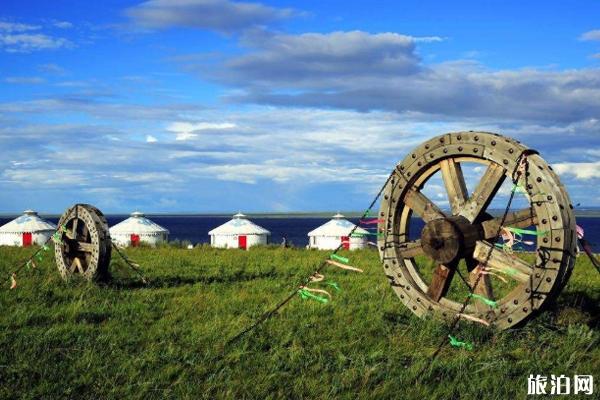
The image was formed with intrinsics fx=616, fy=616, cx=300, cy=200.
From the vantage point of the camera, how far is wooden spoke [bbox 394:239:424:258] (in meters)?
9.51

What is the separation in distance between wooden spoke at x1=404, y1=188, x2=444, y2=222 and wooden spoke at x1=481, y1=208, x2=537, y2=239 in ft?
2.31

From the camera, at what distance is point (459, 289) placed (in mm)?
13078

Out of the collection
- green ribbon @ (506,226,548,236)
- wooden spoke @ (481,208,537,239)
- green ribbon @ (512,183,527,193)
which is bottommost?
green ribbon @ (506,226,548,236)

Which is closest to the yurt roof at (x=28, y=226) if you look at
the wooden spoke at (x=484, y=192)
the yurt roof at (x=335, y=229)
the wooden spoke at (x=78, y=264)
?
the yurt roof at (x=335, y=229)

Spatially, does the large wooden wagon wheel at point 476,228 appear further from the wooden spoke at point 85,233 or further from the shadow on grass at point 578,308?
the wooden spoke at point 85,233

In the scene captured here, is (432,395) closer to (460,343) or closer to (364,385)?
(364,385)

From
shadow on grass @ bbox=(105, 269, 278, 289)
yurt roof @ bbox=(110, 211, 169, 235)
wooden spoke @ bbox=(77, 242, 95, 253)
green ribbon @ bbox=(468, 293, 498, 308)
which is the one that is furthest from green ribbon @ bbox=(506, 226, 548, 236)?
yurt roof @ bbox=(110, 211, 169, 235)

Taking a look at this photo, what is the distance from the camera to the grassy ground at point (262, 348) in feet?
21.6

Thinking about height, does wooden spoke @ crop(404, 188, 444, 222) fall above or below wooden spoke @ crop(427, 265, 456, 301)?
above

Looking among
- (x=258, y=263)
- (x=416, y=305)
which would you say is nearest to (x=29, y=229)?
(x=258, y=263)

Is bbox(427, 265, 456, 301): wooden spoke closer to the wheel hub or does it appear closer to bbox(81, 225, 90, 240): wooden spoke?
the wheel hub

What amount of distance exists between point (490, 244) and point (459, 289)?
14.8ft

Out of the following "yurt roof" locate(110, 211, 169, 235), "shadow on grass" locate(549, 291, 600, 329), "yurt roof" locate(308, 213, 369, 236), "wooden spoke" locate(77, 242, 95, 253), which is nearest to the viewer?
"shadow on grass" locate(549, 291, 600, 329)

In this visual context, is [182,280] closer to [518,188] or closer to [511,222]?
[511,222]
